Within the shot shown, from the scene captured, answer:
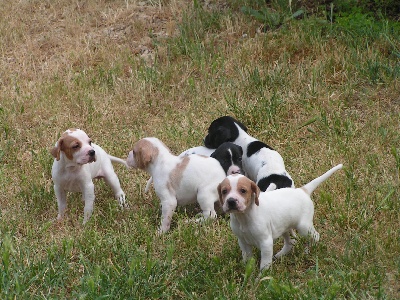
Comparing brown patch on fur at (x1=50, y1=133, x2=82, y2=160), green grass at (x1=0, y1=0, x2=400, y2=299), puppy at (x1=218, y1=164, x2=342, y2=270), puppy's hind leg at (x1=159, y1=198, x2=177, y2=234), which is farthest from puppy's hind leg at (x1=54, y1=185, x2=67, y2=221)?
puppy at (x1=218, y1=164, x2=342, y2=270)

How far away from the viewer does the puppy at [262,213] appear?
5971 millimetres

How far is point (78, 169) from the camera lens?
743 cm

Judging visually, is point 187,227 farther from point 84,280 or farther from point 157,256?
point 84,280

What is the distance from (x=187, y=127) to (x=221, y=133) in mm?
1376

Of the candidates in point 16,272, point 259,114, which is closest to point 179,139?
point 259,114

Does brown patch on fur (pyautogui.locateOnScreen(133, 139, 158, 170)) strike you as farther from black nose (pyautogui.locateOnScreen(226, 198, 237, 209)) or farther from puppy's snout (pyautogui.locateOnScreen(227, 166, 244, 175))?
black nose (pyautogui.locateOnScreen(226, 198, 237, 209))

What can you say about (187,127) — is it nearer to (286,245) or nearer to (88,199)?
(88,199)

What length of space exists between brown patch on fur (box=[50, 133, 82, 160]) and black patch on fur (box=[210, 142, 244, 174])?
1.44 m

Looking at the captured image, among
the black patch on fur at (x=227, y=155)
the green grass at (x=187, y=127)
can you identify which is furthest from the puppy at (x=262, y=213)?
the black patch on fur at (x=227, y=155)

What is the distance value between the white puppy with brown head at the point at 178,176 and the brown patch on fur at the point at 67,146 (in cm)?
60

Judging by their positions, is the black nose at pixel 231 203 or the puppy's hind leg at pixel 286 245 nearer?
the black nose at pixel 231 203

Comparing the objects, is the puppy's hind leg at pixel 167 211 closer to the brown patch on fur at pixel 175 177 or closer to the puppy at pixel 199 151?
the brown patch on fur at pixel 175 177

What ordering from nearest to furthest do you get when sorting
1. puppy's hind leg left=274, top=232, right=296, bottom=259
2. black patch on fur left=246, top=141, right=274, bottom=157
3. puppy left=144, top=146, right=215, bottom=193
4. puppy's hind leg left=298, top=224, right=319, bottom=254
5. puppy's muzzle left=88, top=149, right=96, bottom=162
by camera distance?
1. puppy's hind leg left=298, top=224, right=319, bottom=254
2. puppy's hind leg left=274, top=232, right=296, bottom=259
3. puppy's muzzle left=88, top=149, right=96, bottom=162
4. black patch on fur left=246, top=141, right=274, bottom=157
5. puppy left=144, top=146, right=215, bottom=193

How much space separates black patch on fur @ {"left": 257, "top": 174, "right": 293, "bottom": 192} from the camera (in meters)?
7.15
